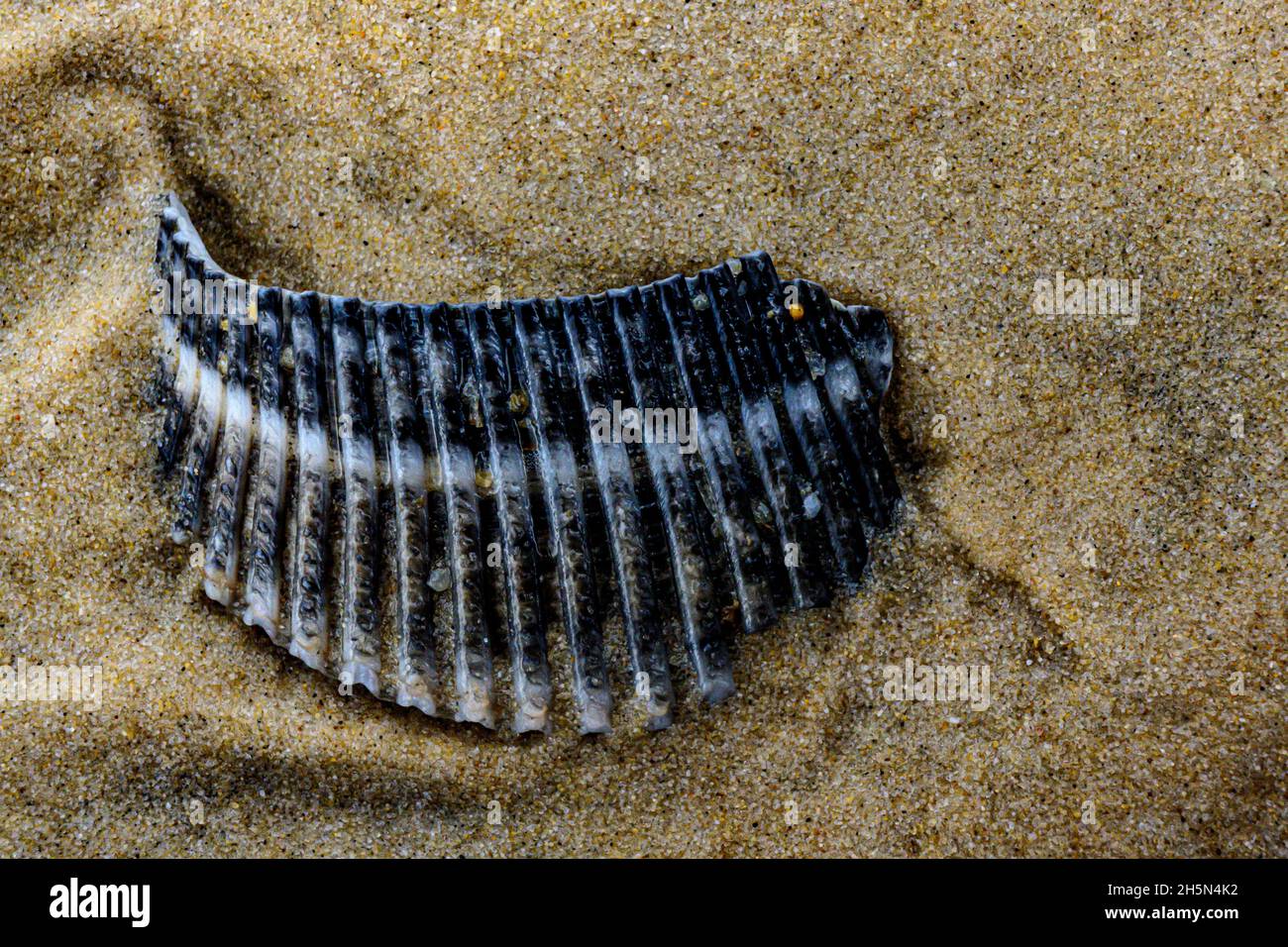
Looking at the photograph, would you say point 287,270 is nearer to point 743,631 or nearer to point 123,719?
point 123,719

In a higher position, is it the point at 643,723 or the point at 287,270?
the point at 287,270

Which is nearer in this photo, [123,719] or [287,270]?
[123,719]

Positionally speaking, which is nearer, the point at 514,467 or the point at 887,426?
the point at 514,467

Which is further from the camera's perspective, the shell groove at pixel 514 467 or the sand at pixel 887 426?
the sand at pixel 887 426

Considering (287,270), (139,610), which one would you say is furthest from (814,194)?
(139,610)

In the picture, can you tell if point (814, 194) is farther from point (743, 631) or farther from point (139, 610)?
point (139, 610)

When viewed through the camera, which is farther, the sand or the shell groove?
the sand

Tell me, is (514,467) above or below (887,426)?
below

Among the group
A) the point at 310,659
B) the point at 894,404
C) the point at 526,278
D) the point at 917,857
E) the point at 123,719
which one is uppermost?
the point at 526,278
